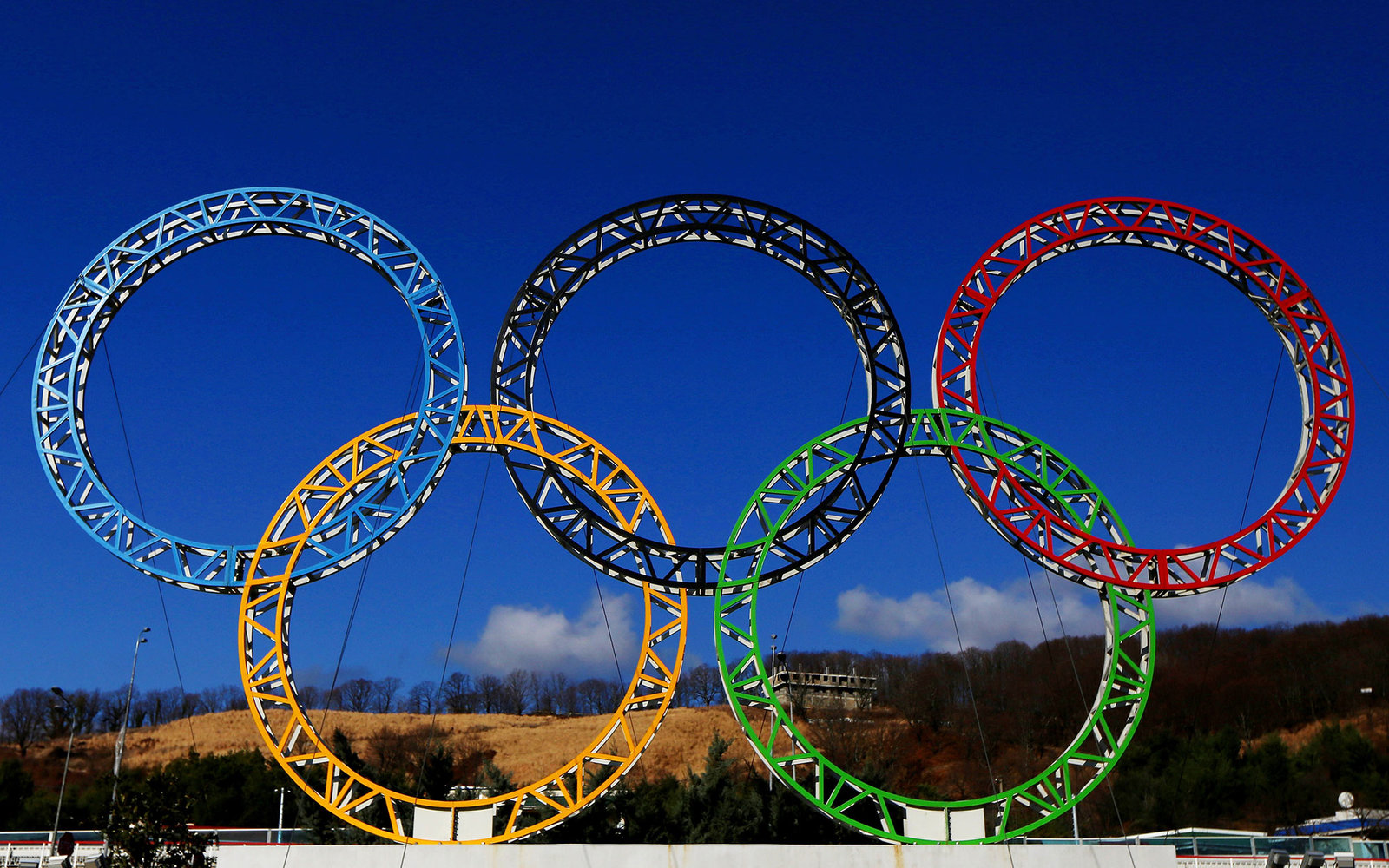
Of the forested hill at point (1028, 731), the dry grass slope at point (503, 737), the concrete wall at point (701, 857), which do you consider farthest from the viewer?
the dry grass slope at point (503, 737)

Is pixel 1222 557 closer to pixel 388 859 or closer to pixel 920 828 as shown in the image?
pixel 920 828

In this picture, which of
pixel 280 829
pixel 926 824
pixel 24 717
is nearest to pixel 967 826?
pixel 926 824

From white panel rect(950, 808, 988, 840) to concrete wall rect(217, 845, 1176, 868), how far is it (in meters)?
0.70

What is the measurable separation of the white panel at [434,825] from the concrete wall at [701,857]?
79 centimetres

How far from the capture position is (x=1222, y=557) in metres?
27.3

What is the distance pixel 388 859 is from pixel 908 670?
102 meters

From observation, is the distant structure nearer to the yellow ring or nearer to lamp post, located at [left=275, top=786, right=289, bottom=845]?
lamp post, located at [left=275, top=786, right=289, bottom=845]

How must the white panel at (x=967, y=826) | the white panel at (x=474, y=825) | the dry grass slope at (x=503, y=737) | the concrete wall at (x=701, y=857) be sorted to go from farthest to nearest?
the dry grass slope at (x=503, y=737), the white panel at (x=474, y=825), the white panel at (x=967, y=826), the concrete wall at (x=701, y=857)

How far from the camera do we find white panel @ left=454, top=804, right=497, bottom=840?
26.1 metres

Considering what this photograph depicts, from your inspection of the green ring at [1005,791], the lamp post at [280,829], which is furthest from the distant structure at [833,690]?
the green ring at [1005,791]

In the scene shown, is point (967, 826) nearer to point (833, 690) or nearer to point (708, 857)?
point (708, 857)

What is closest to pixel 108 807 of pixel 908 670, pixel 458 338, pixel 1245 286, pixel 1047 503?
pixel 458 338

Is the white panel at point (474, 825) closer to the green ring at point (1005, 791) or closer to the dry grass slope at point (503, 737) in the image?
the green ring at point (1005, 791)

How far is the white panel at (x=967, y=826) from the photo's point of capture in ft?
84.8
